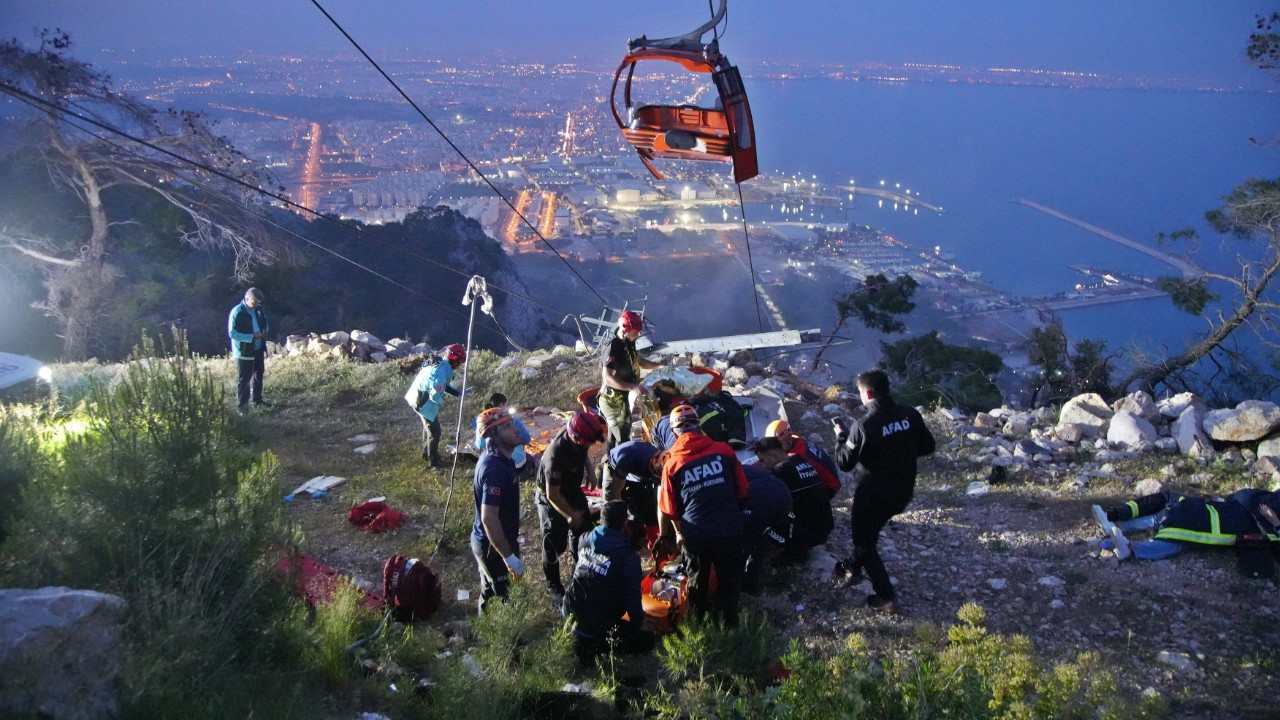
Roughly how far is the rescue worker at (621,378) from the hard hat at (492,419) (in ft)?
5.30

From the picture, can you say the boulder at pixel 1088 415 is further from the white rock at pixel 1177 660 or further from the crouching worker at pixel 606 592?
the crouching worker at pixel 606 592

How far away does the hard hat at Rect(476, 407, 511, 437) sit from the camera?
5055mm

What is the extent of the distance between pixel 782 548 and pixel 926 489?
2.75m

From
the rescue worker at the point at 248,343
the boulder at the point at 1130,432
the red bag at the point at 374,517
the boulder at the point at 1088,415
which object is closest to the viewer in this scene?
the red bag at the point at 374,517

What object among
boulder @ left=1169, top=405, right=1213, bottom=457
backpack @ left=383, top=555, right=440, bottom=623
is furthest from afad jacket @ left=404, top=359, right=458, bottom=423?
boulder @ left=1169, top=405, right=1213, bottom=457

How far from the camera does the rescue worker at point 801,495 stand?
5.90m

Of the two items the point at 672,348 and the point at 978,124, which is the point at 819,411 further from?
the point at 978,124

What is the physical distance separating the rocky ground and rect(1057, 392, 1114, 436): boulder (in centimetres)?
11

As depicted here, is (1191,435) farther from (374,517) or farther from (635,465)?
(374,517)

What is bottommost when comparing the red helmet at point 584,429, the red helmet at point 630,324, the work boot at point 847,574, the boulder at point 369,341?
the boulder at point 369,341

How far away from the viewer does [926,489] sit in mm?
7977

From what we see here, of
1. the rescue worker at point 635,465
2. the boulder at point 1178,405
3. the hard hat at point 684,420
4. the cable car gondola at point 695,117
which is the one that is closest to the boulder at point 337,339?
the cable car gondola at point 695,117

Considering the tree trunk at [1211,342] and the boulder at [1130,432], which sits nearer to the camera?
the boulder at [1130,432]

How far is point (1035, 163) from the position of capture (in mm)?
99250
